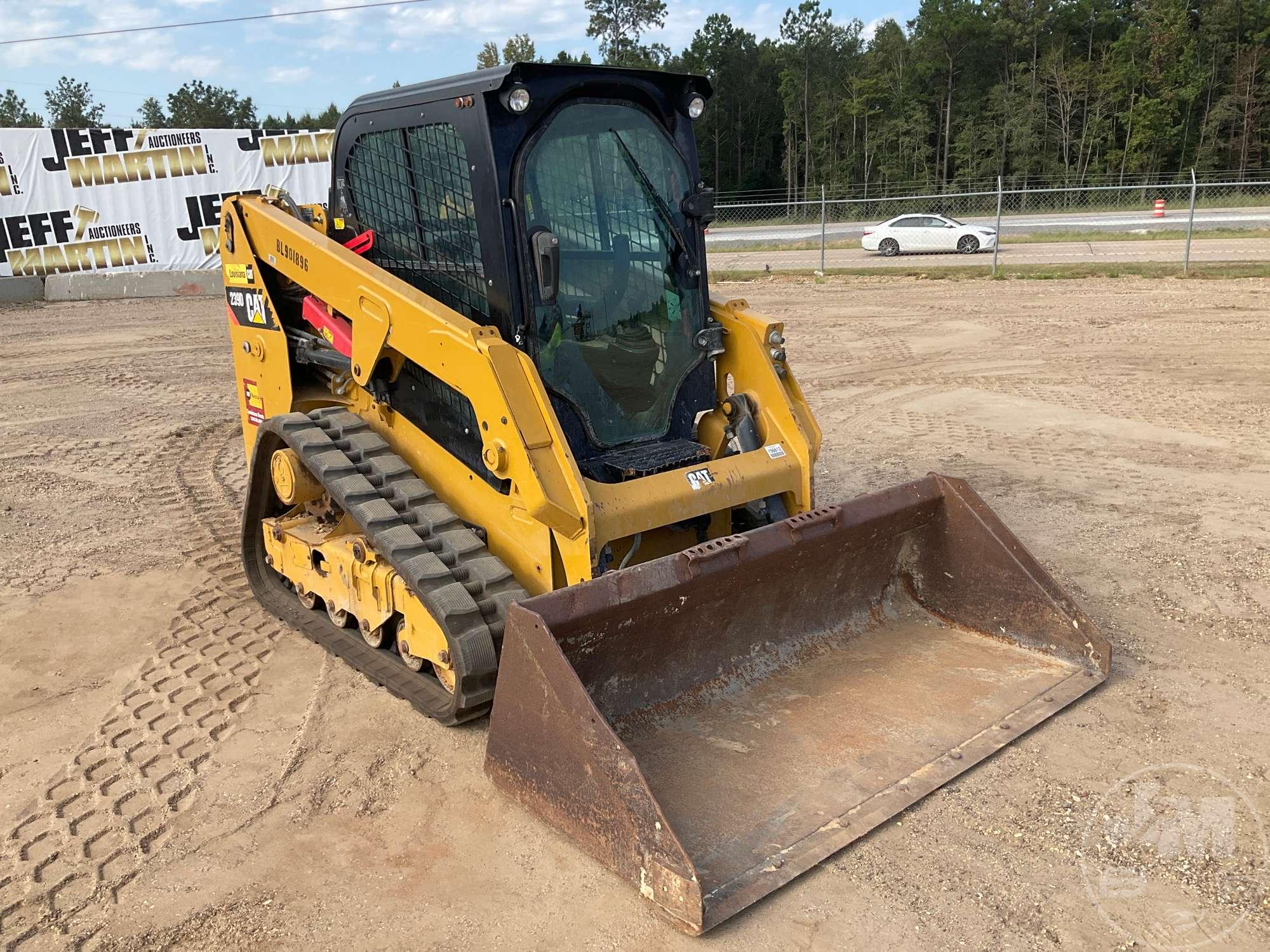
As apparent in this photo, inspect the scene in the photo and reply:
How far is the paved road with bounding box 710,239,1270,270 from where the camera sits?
62.7 feet

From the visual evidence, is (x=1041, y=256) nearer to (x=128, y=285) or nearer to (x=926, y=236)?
(x=926, y=236)

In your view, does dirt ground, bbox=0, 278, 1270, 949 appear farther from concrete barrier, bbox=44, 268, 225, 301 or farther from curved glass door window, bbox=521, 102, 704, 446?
concrete barrier, bbox=44, 268, 225, 301

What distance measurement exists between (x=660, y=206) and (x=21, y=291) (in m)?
18.3

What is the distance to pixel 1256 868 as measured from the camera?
3057mm

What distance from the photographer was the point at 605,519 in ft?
12.4

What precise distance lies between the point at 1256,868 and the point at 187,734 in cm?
377

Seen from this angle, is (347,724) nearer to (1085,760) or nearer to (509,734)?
(509,734)

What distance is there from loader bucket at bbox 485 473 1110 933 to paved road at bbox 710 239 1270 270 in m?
16.1

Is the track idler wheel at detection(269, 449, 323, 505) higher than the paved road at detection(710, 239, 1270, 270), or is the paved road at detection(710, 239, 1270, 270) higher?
the track idler wheel at detection(269, 449, 323, 505)

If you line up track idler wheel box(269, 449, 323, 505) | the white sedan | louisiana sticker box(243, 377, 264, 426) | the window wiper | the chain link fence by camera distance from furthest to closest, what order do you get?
the white sedan
the chain link fence
louisiana sticker box(243, 377, 264, 426)
track idler wheel box(269, 449, 323, 505)
the window wiper

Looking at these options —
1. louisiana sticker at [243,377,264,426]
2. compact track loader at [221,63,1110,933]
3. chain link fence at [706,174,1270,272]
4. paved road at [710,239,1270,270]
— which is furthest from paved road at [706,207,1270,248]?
compact track loader at [221,63,1110,933]

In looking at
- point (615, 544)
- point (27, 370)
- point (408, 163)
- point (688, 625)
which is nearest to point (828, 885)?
point (688, 625)

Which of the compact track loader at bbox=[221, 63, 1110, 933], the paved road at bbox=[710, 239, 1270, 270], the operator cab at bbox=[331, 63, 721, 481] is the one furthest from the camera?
the paved road at bbox=[710, 239, 1270, 270]

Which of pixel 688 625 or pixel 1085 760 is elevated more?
pixel 688 625
